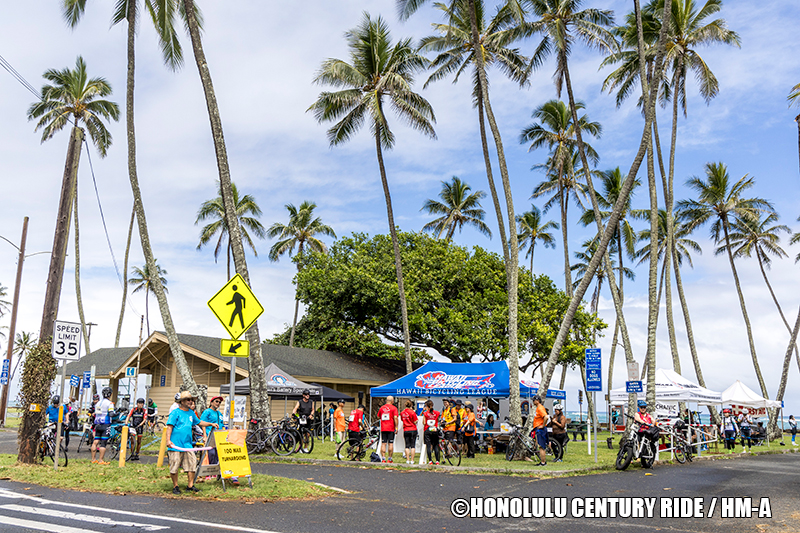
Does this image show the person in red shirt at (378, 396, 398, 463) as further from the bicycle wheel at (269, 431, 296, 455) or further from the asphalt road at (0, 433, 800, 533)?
the bicycle wheel at (269, 431, 296, 455)

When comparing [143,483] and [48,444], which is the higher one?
[48,444]

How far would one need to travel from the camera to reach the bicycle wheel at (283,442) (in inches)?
727

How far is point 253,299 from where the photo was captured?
1123cm

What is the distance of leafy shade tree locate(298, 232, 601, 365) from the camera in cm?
3566

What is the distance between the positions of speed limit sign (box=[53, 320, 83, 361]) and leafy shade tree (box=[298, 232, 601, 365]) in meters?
23.2

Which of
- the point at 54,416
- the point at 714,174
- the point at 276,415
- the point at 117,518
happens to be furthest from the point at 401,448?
the point at 714,174

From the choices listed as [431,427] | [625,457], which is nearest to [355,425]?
[431,427]

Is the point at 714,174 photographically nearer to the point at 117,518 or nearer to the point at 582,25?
the point at 582,25

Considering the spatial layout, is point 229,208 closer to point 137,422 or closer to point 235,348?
point 137,422

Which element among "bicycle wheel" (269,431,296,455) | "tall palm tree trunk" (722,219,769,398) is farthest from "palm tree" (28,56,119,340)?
"tall palm tree trunk" (722,219,769,398)

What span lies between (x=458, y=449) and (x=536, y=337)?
19744 mm

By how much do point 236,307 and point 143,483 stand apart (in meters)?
3.26

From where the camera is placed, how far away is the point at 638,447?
16.7m

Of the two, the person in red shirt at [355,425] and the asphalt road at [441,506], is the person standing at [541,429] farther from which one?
the person in red shirt at [355,425]
